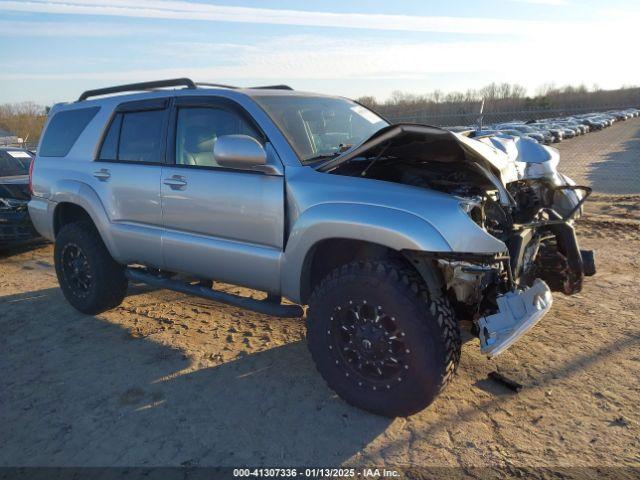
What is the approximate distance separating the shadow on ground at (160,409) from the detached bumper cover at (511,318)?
78cm

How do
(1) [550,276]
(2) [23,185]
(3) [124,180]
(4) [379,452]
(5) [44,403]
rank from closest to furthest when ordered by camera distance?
1. (4) [379,452]
2. (5) [44,403]
3. (1) [550,276]
4. (3) [124,180]
5. (2) [23,185]

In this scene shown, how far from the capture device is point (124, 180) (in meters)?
4.16

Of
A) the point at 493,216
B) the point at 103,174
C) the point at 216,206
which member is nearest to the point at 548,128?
the point at 493,216

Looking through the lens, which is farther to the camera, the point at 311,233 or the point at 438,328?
the point at 311,233

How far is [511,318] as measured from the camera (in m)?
2.79

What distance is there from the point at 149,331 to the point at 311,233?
6.99ft

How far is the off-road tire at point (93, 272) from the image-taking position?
178 inches

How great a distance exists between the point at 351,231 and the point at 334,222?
12 cm

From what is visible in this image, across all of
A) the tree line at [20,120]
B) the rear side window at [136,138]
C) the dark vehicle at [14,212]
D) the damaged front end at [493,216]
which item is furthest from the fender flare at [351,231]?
the tree line at [20,120]

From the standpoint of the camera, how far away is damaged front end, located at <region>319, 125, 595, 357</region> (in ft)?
9.16

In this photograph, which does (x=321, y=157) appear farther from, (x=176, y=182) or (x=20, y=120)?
(x=20, y=120)

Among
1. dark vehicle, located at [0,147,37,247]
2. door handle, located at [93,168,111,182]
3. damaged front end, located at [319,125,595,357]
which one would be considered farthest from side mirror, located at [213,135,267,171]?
dark vehicle, located at [0,147,37,247]

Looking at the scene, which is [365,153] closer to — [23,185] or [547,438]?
[547,438]

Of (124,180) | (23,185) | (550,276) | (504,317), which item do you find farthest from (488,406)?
(23,185)
